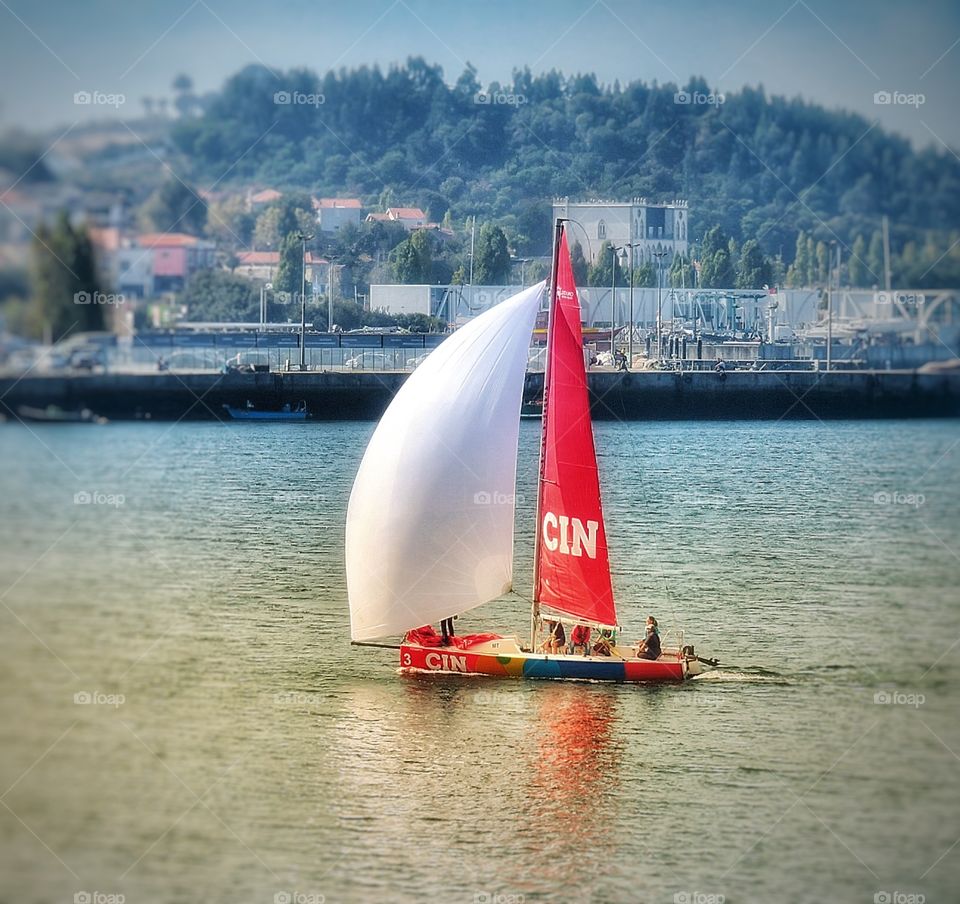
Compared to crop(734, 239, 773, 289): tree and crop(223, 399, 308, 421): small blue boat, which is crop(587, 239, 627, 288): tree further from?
crop(223, 399, 308, 421): small blue boat

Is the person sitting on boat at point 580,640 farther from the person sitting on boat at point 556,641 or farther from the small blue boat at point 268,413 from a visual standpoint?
the small blue boat at point 268,413

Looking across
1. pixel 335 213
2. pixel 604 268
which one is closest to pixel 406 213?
pixel 335 213

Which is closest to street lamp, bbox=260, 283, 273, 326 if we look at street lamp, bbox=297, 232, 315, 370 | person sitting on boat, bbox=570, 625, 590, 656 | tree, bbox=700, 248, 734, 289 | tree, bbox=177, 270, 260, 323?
tree, bbox=177, 270, 260, 323

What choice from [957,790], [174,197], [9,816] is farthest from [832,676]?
[174,197]

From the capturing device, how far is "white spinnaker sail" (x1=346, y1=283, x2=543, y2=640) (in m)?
28.4

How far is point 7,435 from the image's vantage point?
39.4 metres

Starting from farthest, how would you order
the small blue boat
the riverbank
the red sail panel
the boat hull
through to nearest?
the small blue boat → the riverbank → the red sail panel → the boat hull

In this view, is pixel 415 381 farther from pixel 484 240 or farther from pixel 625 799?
pixel 484 240

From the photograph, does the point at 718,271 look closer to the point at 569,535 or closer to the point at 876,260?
the point at 876,260

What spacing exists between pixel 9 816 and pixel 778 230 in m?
71.5

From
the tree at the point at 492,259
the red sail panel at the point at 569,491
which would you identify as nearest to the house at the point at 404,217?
the tree at the point at 492,259

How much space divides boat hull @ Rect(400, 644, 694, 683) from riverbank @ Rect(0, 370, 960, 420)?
31.5m

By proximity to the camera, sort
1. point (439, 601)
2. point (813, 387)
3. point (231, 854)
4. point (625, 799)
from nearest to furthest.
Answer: point (231, 854), point (625, 799), point (439, 601), point (813, 387)

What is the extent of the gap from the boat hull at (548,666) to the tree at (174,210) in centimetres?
1712
